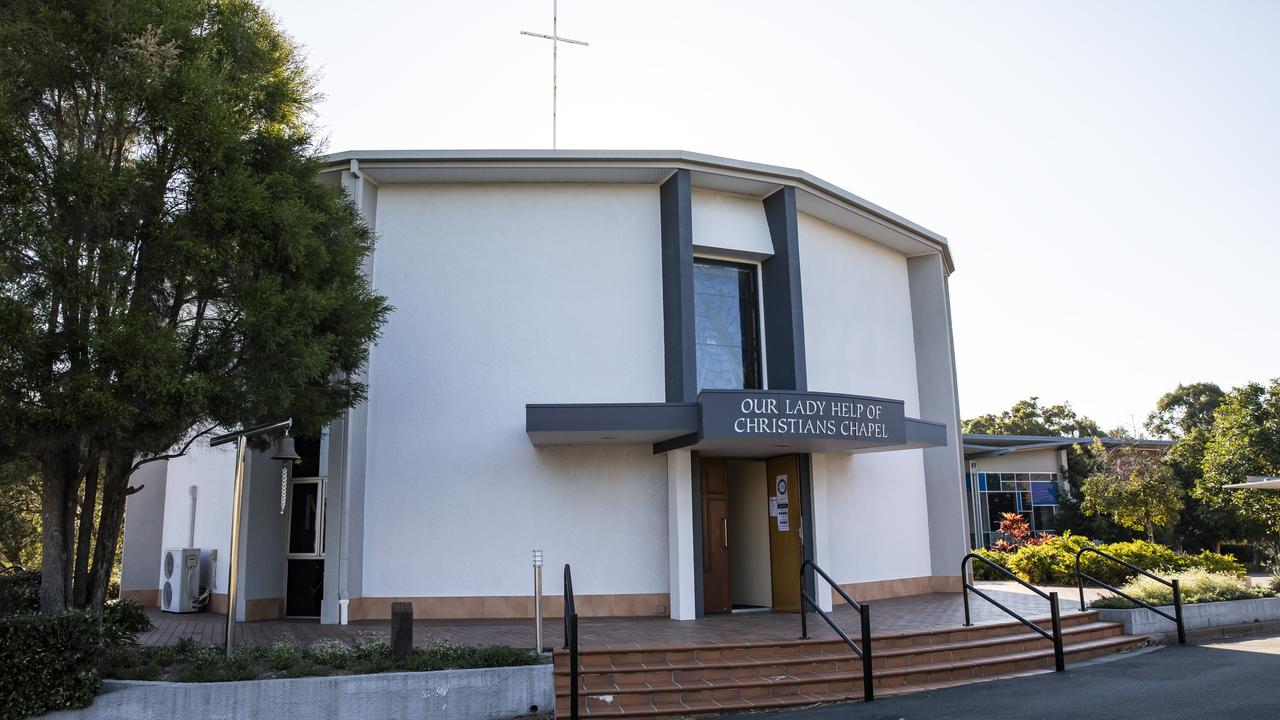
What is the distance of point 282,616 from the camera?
45.0ft

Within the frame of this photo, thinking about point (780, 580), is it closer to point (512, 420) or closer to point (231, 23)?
point (512, 420)

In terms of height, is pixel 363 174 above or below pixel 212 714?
above

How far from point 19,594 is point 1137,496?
2469 centimetres

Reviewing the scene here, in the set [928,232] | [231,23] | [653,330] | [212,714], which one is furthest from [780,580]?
[231,23]

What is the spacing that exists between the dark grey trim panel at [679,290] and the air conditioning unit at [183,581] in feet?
27.8

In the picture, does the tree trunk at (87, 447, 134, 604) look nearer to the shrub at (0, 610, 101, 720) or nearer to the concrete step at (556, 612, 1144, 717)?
the shrub at (0, 610, 101, 720)

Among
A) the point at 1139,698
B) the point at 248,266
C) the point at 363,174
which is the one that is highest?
the point at 363,174

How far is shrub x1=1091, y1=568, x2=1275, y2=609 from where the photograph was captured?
12.8 meters

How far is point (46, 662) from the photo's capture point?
7.84 meters

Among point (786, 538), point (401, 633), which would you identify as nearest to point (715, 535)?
point (786, 538)

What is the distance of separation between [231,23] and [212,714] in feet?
24.0

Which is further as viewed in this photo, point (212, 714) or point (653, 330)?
point (653, 330)

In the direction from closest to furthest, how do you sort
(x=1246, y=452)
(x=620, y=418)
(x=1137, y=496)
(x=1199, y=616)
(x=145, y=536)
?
(x=620, y=418) → (x=1199, y=616) → (x=145, y=536) → (x=1246, y=452) → (x=1137, y=496)

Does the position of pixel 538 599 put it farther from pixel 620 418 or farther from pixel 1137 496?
pixel 1137 496
